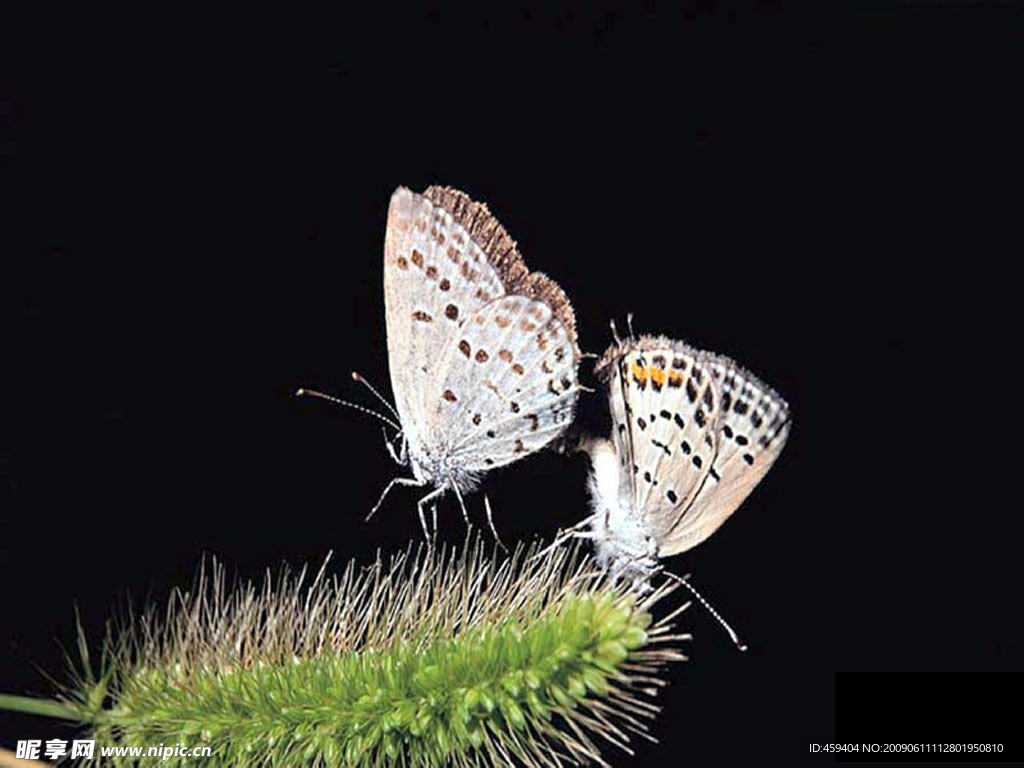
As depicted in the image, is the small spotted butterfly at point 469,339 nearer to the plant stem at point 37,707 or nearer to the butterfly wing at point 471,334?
the butterfly wing at point 471,334

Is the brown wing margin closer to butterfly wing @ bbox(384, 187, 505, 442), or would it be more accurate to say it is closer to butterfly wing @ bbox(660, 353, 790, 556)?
butterfly wing @ bbox(384, 187, 505, 442)

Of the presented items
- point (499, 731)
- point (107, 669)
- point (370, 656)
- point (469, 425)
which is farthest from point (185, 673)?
point (469, 425)

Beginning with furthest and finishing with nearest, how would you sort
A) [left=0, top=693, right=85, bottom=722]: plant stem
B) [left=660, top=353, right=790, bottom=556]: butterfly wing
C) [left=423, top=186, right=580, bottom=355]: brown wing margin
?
[left=423, top=186, right=580, bottom=355]: brown wing margin < [left=660, top=353, right=790, bottom=556]: butterfly wing < [left=0, top=693, right=85, bottom=722]: plant stem

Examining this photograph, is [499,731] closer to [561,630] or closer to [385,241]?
[561,630]

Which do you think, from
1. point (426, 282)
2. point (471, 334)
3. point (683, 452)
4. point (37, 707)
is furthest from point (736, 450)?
point (37, 707)

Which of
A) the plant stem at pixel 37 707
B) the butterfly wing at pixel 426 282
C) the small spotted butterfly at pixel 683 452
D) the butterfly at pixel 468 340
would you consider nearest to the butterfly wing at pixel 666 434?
the small spotted butterfly at pixel 683 452

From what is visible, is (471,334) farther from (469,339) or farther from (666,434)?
(666,434)

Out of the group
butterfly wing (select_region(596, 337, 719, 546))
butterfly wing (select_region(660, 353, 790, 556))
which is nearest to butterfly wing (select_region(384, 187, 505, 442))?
butterfly wing (select_region(596, 337, 719, 546))
